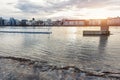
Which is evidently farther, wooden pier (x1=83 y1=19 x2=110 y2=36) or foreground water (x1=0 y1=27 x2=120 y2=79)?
wooden pier (x1=83 y1=19 x2=110 y2=36)

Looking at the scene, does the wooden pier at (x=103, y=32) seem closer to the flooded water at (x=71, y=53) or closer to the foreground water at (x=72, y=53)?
the flooded water at (x=71, y=53)

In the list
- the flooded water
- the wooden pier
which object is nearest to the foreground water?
the flooded water

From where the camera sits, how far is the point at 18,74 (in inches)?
506

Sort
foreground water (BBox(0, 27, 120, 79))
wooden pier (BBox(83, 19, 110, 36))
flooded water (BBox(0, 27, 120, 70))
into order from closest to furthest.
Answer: foreground water (BBox(0, 27, 120, 79))
flooded water (BBox(0, 27, 120, 70))
wooden pier (BBox(83, 19, 110, 36))

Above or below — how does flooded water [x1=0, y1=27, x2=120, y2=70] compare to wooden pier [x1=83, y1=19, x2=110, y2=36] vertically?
below

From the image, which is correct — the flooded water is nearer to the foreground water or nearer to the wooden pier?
the foreground water

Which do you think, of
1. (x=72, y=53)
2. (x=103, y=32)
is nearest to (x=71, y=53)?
(x=72, y=53)

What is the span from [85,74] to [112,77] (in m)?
2.10

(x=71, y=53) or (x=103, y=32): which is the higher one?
(x=103, y=32)

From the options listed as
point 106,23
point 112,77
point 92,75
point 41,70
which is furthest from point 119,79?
point 106,23

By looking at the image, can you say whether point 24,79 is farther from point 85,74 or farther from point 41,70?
point 85,74

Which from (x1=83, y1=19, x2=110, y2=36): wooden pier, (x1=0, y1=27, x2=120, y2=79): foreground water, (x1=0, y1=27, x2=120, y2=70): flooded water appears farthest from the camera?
(x1=83, y1=19, x2=110, y2=36): wooden pier

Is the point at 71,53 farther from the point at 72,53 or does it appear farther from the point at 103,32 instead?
the point at 103,32

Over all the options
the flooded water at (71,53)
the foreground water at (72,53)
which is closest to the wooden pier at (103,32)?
the flooded water at (71,53)
